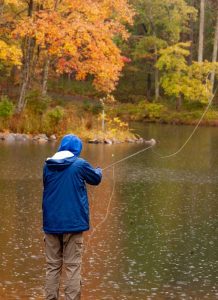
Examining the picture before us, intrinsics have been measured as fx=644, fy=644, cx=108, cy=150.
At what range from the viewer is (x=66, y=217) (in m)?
6.12

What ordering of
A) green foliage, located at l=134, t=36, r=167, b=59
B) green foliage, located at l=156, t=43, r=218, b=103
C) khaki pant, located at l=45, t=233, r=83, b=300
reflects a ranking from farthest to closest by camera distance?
1. green foliage, located at l=134, t=36, r=167, b=59
2. green foliage, located at l=156, t=43, r=218, b=103
3. khaki pant, located at l=45, t=233, r=83, b=300

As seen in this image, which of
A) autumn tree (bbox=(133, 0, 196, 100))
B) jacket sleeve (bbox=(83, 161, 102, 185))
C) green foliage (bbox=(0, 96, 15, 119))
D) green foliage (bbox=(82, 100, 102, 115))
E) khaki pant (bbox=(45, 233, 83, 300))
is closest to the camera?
khaki pant (bbox=(45, 233, 83, 300))

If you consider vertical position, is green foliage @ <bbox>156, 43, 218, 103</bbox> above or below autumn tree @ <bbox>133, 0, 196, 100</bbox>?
below

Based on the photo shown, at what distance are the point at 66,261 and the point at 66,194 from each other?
25.1 inches

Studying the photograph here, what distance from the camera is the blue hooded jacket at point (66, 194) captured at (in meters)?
6.12

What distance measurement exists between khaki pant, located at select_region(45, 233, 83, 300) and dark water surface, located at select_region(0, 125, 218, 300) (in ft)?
1.64

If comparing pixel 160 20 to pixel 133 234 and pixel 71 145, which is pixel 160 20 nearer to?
pixel 133 234

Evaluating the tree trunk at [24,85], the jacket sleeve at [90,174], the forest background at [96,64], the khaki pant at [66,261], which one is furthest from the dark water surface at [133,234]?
the tree trunk at [24,85]

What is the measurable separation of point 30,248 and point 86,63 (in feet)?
64.8

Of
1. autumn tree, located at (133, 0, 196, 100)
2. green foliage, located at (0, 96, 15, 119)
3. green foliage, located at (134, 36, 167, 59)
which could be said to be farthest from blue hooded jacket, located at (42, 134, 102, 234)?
green foliage, located at (134, 36, 167, 59)

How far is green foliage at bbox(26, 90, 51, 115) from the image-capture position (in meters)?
26.3

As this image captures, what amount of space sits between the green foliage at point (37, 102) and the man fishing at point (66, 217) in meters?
20.2

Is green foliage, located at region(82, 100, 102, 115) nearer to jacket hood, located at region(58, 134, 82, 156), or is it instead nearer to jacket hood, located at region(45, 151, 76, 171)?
jacket hood, located at region(58, 134, 82, 156)

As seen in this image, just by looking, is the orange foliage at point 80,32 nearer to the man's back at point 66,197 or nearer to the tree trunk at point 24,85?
the tree trunk at point 24,85
